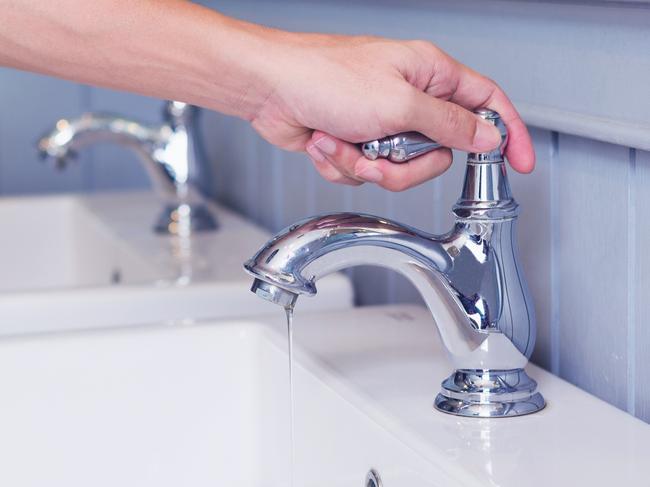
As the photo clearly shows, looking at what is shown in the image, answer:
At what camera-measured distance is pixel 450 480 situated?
22.7 inches

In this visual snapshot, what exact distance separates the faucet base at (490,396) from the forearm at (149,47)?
0.20m

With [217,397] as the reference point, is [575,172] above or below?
above

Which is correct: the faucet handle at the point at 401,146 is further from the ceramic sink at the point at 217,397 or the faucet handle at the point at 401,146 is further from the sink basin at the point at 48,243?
the sink basin at the point at 48,243

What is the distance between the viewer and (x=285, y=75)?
A: 2.17ft

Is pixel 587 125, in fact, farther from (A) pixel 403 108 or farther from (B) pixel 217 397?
(B) pixel 217 397

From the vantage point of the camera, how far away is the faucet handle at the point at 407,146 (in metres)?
0.63

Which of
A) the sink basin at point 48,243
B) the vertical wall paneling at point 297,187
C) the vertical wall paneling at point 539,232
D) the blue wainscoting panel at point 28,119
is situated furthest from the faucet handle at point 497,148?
the blue wainscoting panel at point 28,119

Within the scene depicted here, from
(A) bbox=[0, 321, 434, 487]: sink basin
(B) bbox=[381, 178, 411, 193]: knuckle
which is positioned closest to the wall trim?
(B) bbox=[381, 178, 411, 193]: knuckle

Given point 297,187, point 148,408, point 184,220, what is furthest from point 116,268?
point 148,408

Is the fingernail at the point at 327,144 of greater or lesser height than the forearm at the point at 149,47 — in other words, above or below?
below

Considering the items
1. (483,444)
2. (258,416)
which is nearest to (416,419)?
(483,444)

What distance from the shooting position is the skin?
63cm

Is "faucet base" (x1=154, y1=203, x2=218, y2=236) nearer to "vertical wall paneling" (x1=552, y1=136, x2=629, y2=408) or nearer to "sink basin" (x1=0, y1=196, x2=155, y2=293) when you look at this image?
"sink basin" (x1=0, y1=196, x2=155, y2=293)

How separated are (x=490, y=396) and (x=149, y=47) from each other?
0.28 m
